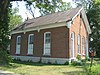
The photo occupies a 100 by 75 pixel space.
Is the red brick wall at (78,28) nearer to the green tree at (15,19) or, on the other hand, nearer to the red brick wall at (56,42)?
the red brick wall at (56,42)

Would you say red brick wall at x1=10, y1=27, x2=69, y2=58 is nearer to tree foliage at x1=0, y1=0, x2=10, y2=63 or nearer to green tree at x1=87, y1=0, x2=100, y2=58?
tree foliage at x1=0, y1=0, x2=10, y2=63

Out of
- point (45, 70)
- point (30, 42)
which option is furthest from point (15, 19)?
point (45, 70)

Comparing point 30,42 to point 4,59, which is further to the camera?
point 30,42

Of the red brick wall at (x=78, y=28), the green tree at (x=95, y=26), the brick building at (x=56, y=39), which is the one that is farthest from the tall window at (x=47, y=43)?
the green tree at (x=95, y=26)

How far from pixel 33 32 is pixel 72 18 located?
677cm

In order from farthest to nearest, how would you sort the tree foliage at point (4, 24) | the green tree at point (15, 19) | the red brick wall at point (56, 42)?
the green tree at point (15, 19), the tree foliage at point (4, 24), the red brick wall at point (56, 42)

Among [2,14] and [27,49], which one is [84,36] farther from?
[2,14]

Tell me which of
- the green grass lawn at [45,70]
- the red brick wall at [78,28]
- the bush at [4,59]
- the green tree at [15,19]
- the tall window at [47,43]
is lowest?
the green grass lawn at [45,70]

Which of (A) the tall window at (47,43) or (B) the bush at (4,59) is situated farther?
(A) the tall window at (47,43)

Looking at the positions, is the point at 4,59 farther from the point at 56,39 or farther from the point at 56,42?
the point at 56,39

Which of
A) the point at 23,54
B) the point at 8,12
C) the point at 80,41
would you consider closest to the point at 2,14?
the point at 8,12

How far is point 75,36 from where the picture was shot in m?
25.5

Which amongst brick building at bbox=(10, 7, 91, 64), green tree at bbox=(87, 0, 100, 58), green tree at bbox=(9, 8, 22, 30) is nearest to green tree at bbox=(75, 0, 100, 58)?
green tree at bbox=(87, 0, 100, 58)

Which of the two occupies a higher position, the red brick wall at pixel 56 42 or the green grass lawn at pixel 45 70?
the red brick wall at pixel 56 42
